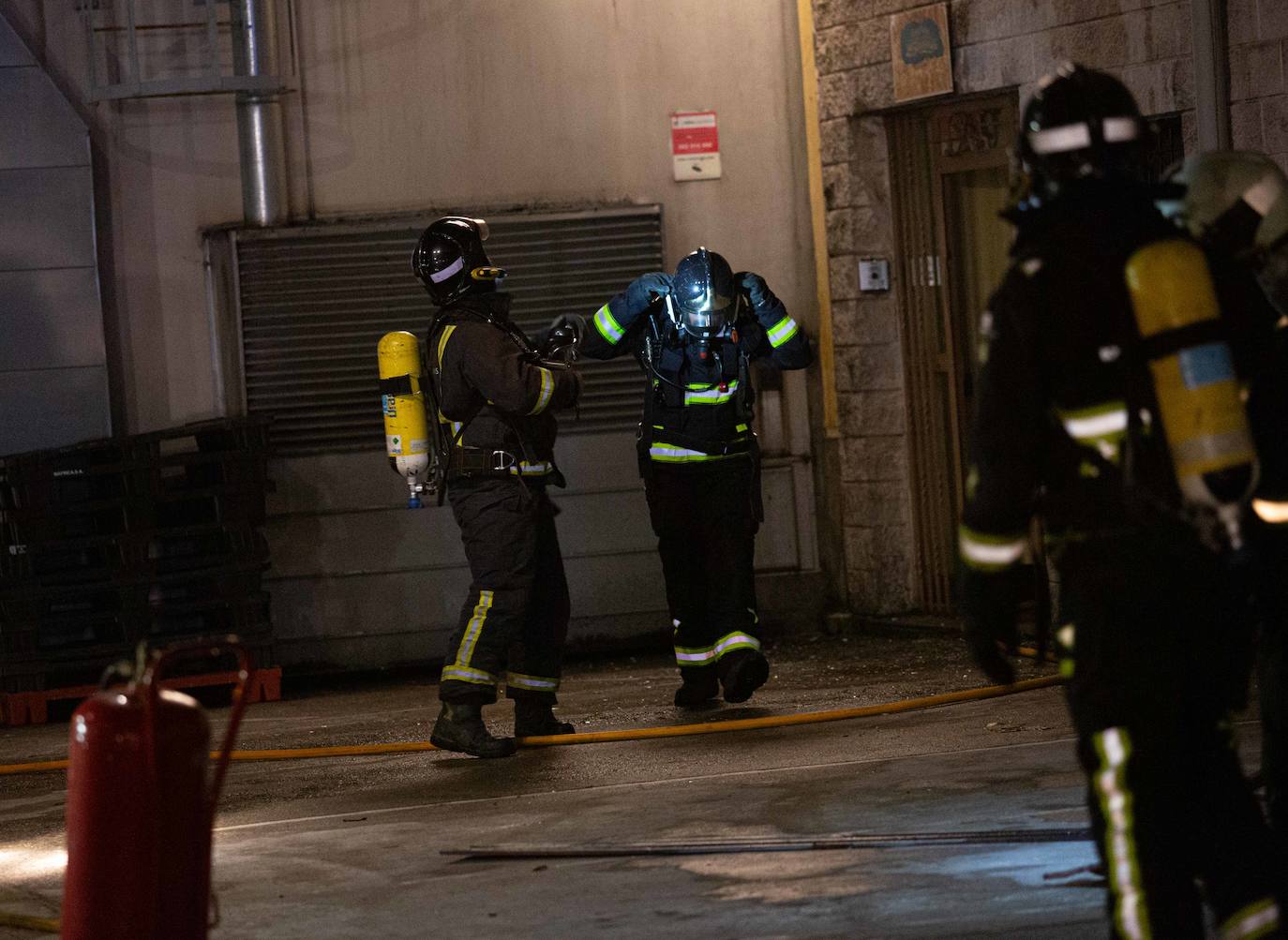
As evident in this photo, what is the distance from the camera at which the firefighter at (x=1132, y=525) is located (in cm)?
344

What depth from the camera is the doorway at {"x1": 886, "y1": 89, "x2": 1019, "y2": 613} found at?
391 inches

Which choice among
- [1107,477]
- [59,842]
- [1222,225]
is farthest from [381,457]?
[1107,477]

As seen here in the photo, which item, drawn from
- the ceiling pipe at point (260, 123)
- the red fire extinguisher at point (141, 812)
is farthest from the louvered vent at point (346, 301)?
the red fire extinguisher at point (141, 812)

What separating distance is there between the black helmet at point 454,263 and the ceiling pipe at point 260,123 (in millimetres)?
2792

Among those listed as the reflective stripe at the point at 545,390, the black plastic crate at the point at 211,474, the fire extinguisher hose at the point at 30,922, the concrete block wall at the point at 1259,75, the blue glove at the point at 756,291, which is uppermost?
the concrete block wall at the point at 1259,75

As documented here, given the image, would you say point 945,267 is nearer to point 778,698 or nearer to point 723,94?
point 723,94

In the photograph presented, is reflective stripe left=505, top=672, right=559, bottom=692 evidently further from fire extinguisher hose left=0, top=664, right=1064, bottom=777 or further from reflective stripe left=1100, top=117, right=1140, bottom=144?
reflective stripe left=1100, top=117, right=1140, bottom=144

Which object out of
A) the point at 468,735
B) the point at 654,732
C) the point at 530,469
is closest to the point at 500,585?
the point at 530,469

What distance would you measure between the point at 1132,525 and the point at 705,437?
4626 mm

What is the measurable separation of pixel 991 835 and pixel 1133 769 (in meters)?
1.91

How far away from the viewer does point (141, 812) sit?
412cm

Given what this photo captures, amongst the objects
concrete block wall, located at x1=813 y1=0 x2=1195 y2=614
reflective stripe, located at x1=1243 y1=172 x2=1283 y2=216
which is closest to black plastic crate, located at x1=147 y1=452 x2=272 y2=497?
concrete block wall, located at x1=813 y1=0 x2=1195 y2=614

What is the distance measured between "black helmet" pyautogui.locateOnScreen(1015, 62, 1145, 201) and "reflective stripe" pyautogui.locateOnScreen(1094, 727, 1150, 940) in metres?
1.10

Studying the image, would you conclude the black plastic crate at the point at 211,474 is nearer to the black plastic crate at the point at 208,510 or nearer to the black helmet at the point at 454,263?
the black plastic crate at the point at 208,510
